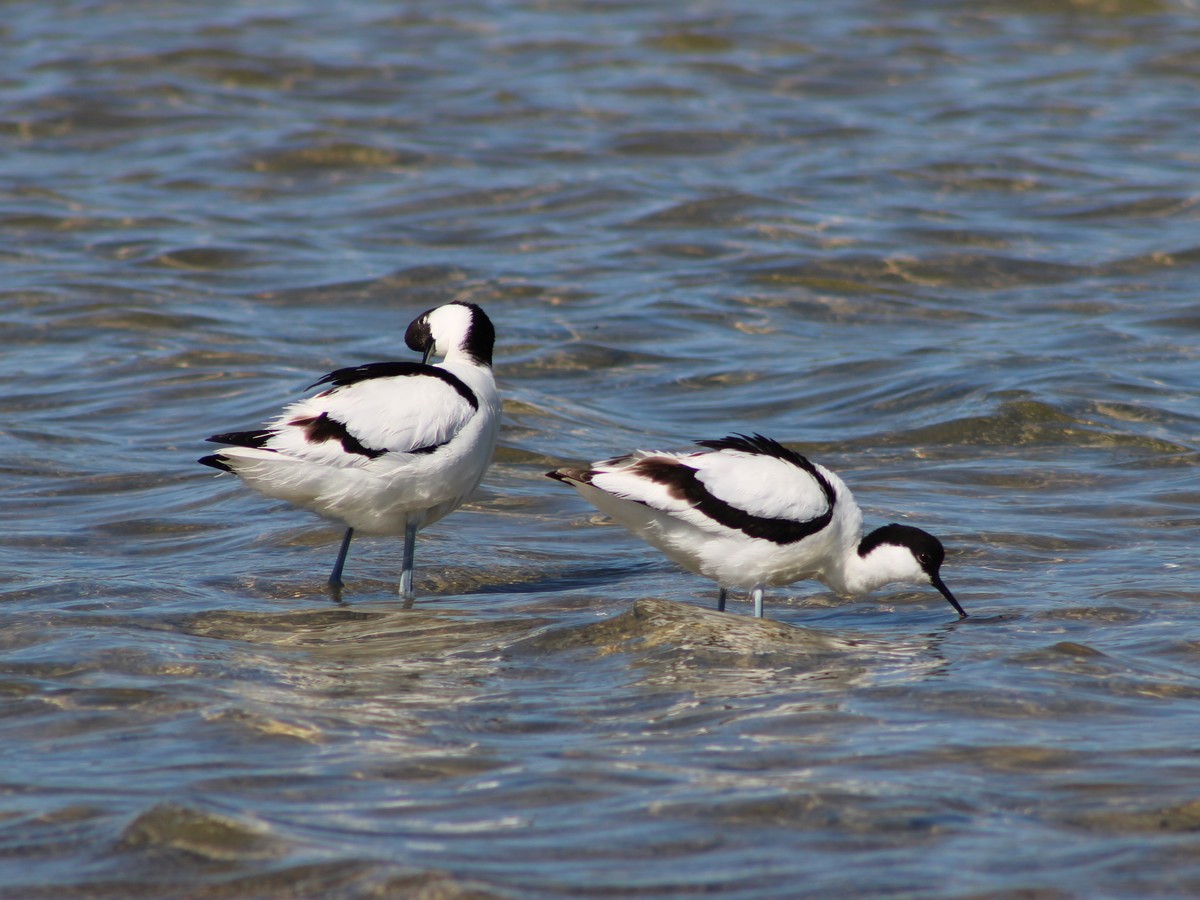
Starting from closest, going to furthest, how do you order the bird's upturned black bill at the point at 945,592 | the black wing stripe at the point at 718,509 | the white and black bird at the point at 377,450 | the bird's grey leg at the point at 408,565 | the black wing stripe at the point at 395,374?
the black wing stripe at the point at 718,509 < the bird's upturned black bill at the point at 945,592 < the white and black bird at the point at 377,450 < the black wing stripe at the point at 395,374 < the bird's grey leg at the point at 408,565

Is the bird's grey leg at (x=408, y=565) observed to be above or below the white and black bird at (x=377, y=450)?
below

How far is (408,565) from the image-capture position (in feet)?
25.3

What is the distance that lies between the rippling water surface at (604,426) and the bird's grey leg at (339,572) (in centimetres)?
14

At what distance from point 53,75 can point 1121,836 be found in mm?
17655

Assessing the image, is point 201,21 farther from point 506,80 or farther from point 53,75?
point 506,80

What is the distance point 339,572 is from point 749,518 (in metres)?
2.10

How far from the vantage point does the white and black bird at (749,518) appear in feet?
22.4

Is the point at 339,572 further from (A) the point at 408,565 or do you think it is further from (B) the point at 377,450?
(B) the point at 377,450

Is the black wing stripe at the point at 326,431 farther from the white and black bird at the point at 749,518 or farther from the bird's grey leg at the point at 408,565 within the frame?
the white and black bird at the point at 749,518

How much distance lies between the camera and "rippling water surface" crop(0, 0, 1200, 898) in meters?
4.84

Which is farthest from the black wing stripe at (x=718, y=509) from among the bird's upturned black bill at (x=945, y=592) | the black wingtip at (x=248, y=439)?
the black wingtip at (x=248, y=439)

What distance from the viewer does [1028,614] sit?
7.13 meters

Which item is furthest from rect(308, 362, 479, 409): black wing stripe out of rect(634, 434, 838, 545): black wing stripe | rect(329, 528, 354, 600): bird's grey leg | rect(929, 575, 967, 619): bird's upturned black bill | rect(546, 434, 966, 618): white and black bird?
rect(929, 575, 967, 619): bird's upturned black bill

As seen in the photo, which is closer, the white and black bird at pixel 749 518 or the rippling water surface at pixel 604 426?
the rippling water surface at pixel 604 426
